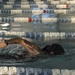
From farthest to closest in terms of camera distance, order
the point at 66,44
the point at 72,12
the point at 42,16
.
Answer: the point at 72,12, the point at 42,16, the point at 66,44

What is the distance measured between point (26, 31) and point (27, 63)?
6.47 feet

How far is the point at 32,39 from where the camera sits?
589 cm

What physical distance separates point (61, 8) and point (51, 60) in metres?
4.11

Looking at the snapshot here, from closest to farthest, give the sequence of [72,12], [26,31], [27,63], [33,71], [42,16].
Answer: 1. [33,71]
2. [27,63]
3. [26,31]
4. [42,16]
5. [72,12]

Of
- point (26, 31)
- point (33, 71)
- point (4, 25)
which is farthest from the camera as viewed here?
point (4, 25)

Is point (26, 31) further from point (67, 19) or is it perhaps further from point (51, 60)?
point (51, 60)

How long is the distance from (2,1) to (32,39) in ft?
13.7

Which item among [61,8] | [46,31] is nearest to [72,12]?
[61,8]

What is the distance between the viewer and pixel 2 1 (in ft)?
32.2

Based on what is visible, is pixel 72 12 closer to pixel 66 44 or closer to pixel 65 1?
pixel 65 1

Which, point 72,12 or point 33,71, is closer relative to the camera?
point 33,71

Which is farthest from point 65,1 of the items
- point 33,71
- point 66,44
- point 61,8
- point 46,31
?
point 33,71

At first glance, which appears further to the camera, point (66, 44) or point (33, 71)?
point (66, 44)

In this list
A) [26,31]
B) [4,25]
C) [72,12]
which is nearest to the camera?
[26,31]
